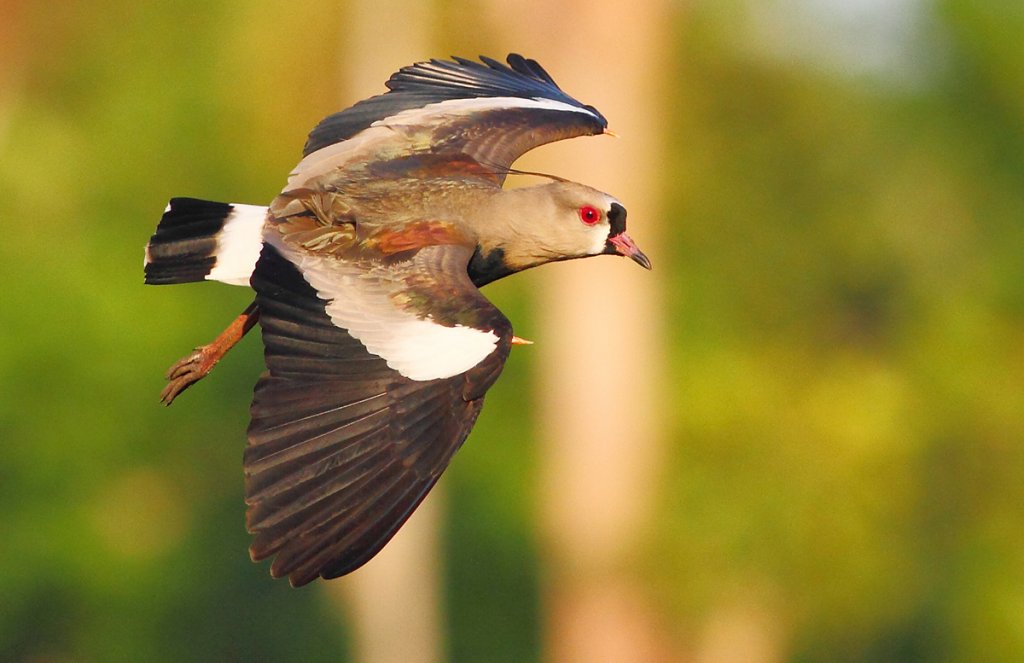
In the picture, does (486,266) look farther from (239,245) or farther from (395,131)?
(239,245)

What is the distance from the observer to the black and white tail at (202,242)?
8.11 meters

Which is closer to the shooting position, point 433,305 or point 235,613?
point 433,305

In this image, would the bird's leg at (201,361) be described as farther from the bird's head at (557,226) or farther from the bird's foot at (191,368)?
the bird's head at (557,226)

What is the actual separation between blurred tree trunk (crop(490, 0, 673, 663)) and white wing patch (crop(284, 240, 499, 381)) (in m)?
13.5

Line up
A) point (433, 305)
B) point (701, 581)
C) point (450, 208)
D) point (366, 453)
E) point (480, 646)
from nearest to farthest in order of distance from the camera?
1. point (366, 453)
2. point (433, 305)
3. point (450, 208)
4. point (701, 581)
5. point (480, 646)

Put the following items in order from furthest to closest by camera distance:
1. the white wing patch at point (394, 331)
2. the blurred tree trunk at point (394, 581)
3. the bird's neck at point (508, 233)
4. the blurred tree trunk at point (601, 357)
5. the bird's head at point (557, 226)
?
the blurred tree trunk at point (394, 581), the blurred tree trunk at point (601, 357), the bird's head at point (557, 226), the bird's neck at point (508, 233), the white wing patch at point (394, 331)

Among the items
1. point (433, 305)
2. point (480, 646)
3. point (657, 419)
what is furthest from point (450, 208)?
point (480, 646)

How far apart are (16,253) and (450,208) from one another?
61.2 feet

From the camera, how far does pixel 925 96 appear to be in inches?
1161

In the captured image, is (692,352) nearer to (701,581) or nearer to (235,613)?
(701,581)

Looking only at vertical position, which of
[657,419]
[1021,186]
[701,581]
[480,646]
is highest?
[1021,186]

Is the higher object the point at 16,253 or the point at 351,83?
the point at 351,83

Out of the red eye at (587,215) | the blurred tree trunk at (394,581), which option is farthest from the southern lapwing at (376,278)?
the blurred tree trunk at (394,581)

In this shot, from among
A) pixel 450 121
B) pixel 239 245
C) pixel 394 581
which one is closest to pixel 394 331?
pixel 239 245
